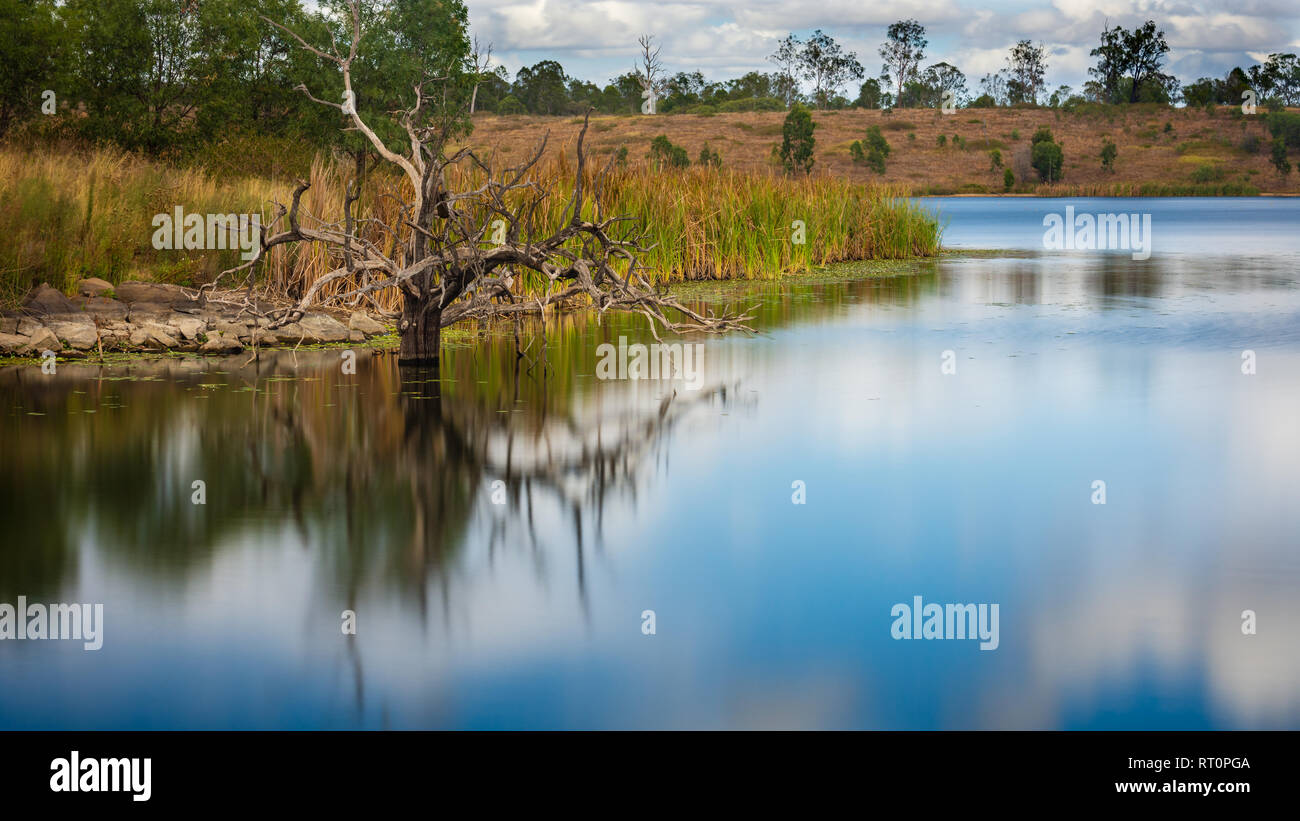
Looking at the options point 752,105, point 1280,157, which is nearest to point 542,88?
point 752,105

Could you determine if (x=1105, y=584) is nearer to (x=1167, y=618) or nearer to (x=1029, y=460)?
(x=1167, y=618)

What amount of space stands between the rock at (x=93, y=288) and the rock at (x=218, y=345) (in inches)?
65.7

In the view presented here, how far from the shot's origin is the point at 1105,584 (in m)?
5.41

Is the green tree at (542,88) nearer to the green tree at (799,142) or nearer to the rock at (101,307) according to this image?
the green tree at (799,142)

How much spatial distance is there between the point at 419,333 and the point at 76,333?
3.15 meters

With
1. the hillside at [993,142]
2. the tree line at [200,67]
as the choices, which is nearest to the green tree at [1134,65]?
the hillside at [993,142]

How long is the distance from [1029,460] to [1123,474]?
22.2 inches

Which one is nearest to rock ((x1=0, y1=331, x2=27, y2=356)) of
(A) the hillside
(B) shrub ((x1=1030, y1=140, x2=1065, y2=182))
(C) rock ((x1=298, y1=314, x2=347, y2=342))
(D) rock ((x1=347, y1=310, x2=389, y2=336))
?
(C) rock ((x1=298, y1=314, x2=347, y2=342))

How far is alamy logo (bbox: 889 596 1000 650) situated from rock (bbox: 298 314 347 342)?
8849 mm

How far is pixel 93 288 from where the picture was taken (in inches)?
516

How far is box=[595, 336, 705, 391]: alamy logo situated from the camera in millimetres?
11164
